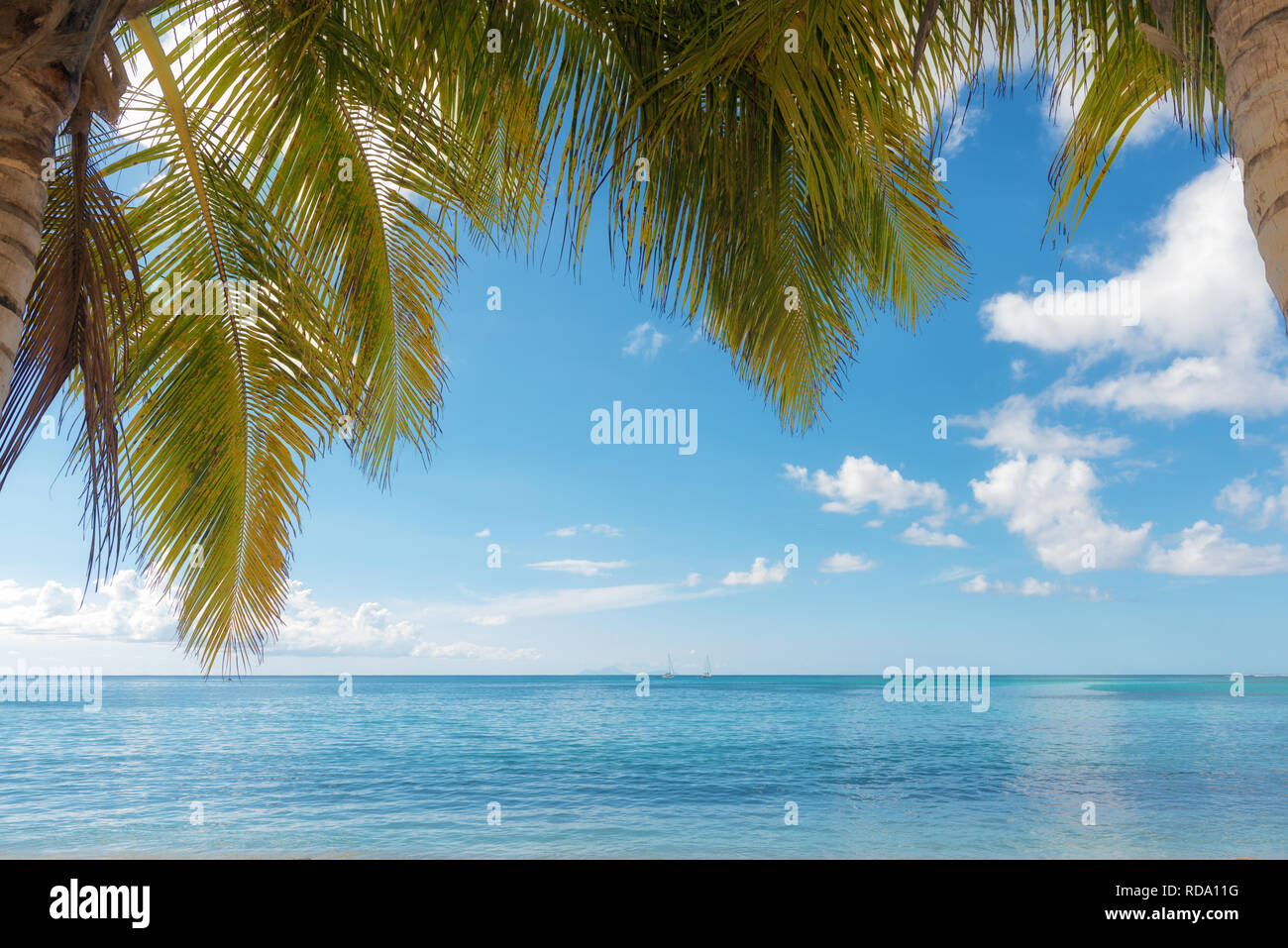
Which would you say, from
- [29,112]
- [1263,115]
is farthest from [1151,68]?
[29,112]

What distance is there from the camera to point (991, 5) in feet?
8.23

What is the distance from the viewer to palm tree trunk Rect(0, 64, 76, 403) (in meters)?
1.52

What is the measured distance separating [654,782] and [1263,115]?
19.7m

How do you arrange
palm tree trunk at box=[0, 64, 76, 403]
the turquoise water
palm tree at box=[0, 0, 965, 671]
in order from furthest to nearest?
the turquoise water < palm tree at box=[0, 0, 965, 671] < palm tree trunk at box=[0, 64, 76, 403]

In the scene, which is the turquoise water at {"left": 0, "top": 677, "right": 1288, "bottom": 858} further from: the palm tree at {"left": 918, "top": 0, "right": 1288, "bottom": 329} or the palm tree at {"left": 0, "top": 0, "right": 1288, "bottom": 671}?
the palm tree at {"left": 918, "top": 0, "right": 1288, "bottom": 329}

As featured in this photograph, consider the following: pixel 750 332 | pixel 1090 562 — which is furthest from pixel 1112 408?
pixel 750 332

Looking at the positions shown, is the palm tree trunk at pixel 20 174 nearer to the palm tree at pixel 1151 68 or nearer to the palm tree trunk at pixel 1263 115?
the palm tree at pixel 1151 68

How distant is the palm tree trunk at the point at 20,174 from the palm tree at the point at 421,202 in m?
0.61

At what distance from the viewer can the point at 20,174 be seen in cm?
155

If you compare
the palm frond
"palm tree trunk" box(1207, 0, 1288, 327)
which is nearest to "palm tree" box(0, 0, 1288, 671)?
the palm frond

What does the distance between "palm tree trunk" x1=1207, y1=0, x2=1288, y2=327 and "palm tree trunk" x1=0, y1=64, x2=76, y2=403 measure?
7.59 ft
